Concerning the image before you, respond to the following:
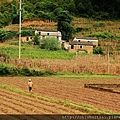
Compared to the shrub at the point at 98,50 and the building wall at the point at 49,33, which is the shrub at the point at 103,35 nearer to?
the building wall at the point at 49,33

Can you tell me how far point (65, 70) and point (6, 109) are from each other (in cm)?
2292

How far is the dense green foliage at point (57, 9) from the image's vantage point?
7394 centimetres

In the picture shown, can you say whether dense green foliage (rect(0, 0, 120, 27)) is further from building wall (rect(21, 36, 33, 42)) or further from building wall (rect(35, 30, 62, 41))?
building wall (rect(21, 36, 33, 42))

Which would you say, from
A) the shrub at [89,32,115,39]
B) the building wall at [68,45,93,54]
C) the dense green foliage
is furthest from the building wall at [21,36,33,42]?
the dense green foliage

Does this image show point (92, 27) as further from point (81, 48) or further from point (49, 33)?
point (81, 48)

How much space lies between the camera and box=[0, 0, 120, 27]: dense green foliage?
73.9 meters

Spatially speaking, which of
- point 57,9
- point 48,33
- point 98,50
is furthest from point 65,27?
point 57,9

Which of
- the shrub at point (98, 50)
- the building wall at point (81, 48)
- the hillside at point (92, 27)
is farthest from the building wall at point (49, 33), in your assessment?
the shrub at point (98, 50)

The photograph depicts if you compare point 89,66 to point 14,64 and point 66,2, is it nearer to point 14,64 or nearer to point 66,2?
point 14,64

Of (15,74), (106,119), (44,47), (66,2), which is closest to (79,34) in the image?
(44,47)

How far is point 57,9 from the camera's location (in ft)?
253

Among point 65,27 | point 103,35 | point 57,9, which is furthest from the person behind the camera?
point 57,9

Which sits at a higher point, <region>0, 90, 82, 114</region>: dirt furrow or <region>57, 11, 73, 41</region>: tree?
<region>57, 11, 73, 41</region>: tree

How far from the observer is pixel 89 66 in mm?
37625
